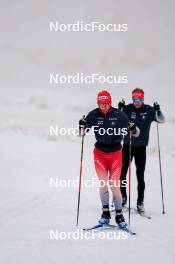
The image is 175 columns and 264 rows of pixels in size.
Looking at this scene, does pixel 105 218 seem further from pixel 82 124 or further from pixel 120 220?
pixel 82 124

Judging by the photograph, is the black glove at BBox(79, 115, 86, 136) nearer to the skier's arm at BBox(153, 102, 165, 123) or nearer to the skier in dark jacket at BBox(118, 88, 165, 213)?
the skier in dark jacket at BBox(118, 88, 165, 213)

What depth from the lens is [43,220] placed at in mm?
8109

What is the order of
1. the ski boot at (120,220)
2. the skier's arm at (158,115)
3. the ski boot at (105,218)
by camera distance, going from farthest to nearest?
the skier's arm at (158,115) < the ski boot at (105,218) < the ski boot at (120,220)

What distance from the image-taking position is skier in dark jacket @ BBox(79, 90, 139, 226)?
24.8 feet

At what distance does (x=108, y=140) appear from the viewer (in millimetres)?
7547

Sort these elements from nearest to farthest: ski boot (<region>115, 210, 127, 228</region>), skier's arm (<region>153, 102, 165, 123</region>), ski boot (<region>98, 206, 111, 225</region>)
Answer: ski boot (<region>115, 210, 127, 228</region>) → ski boot (<region>98, 206, 111, 225</region>) → skier's arm (<region>153, 102, 165, 123</region>)

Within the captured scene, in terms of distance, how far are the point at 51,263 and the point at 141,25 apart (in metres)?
143

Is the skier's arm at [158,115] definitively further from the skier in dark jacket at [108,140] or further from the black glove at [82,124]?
the black glove at [82,124]

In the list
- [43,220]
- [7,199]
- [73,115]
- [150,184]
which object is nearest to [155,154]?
[150,184]

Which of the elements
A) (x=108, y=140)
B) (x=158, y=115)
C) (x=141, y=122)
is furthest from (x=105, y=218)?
(x=158, y=115)

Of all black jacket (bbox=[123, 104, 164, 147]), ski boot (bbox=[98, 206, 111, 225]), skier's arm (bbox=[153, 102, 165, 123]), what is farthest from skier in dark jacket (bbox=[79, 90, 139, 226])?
skier's arm (bbox=[153, 102, 165, 123])

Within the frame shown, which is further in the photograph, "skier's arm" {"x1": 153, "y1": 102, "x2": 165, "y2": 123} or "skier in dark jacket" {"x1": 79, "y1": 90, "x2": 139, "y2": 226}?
"skier's arm" {"x1": 153, "y1": 102, "x2": 165, "y2": 123}

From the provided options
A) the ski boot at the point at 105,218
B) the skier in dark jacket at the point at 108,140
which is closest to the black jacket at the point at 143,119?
the skier in dark jacket at the point at 108,140

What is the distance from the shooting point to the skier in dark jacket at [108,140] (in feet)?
24.8
